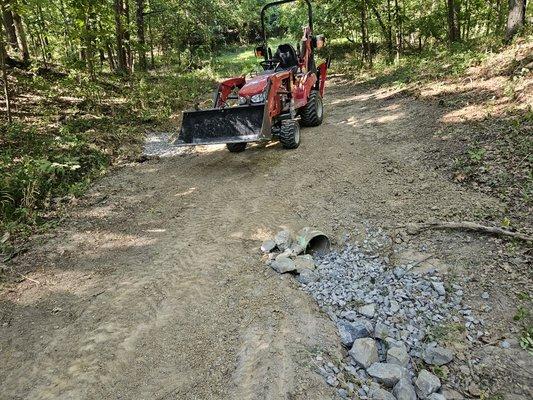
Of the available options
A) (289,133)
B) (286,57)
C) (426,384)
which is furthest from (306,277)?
(286,57)

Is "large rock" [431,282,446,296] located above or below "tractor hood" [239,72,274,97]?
below

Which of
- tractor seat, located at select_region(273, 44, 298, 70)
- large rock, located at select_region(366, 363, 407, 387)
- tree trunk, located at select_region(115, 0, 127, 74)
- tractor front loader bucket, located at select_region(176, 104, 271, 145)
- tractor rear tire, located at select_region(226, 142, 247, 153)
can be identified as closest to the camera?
large rock, located at select_region(366, 363, 407, 387)

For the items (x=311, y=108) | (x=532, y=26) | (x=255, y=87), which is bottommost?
(x=311, y=108)

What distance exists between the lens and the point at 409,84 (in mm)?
11758


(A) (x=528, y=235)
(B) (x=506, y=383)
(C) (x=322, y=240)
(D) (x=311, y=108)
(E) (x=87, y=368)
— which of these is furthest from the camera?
(D) (x=311, y=108)

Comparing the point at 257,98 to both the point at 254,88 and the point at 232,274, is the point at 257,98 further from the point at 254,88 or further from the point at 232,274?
the point at 232,274

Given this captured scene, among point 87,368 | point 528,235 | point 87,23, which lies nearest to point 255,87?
point 528,235

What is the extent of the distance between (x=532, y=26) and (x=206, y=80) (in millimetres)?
13357

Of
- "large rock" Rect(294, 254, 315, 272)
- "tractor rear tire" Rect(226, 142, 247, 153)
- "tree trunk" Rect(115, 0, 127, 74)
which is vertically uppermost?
"tree trunk" Rect(115, 0, 127, 74)

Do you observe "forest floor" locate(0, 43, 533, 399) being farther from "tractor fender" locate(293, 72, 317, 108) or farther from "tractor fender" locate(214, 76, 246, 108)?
"tractor fender" locate(293, 72, 317, 108)

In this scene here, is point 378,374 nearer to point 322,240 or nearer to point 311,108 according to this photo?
point 322,240

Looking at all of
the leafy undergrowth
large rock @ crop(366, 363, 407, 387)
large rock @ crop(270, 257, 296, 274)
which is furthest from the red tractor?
large rock @ crop(366, 363, 407, 387)

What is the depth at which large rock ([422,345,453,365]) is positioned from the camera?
3094 millimetres

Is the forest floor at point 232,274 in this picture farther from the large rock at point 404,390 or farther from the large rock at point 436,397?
the large rock at point 404,390
